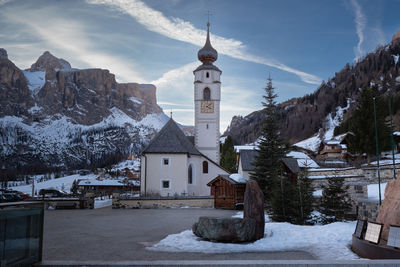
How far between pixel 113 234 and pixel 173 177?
2358cm

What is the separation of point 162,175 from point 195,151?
592cm

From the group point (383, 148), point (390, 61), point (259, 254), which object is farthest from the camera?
point (390, 61)

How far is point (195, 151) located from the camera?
41719 millimetres

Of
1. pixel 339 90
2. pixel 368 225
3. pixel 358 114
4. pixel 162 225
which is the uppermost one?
pixel 339 90

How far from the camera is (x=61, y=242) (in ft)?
39.9

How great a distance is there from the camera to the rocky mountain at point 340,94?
446ft

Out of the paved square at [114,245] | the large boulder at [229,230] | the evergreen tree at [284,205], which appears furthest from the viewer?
the evergreen tree at [284,205]

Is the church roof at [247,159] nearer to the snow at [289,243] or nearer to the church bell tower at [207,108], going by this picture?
the church bell tower at [207,108]

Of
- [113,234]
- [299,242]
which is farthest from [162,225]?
[299,242]

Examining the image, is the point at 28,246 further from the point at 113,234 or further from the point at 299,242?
the point at 299,242

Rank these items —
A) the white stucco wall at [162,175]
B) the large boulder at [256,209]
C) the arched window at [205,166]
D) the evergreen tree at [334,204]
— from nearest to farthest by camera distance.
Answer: the large boulder at [256,209]
the evergreen tree at [334,204]
the white stucco wall at [162,175]
the arched window at [205,166]

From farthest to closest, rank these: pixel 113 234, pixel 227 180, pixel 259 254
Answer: pixel 227 180 → pixel 113 234 → pixel 259 254

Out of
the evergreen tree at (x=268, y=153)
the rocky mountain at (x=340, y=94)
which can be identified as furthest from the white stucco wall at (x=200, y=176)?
the rocky mountain at (x=340, y=94)


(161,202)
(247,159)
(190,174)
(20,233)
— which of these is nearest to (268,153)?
(161,202)
